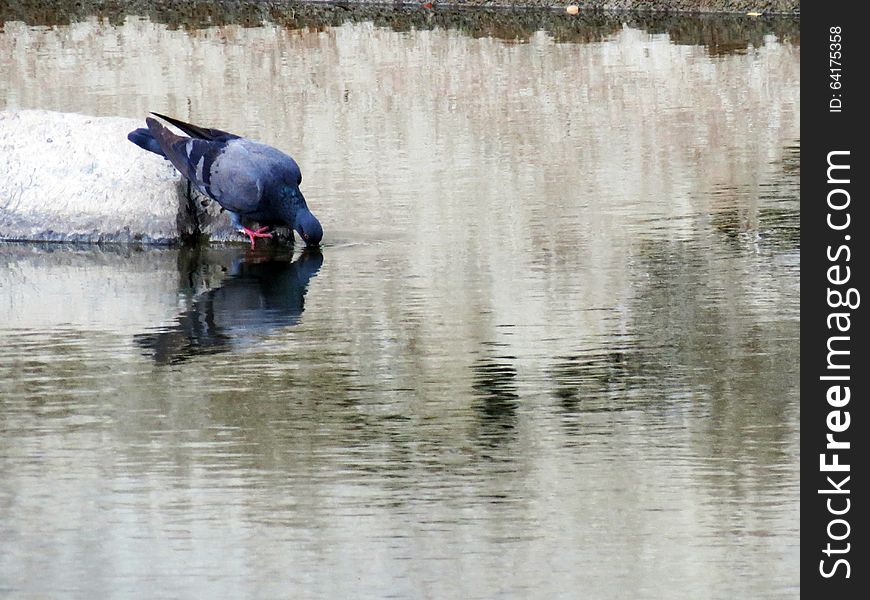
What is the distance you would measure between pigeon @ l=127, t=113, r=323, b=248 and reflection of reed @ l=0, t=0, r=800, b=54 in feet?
33.6

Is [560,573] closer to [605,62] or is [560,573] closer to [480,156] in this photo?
[480,156]

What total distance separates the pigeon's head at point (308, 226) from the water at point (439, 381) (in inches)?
5.2

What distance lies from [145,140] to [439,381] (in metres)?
3.23

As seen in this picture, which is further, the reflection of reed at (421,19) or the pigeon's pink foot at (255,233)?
the reflection of reed at (421,19)

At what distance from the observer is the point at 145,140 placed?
30.9 feet

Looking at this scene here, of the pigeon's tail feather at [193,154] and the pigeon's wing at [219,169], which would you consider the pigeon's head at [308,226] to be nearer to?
the pigeon's wing at [219,169]

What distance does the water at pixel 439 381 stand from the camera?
16.6ft

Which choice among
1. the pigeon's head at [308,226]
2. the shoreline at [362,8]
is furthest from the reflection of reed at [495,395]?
the shoreline at [362,8]

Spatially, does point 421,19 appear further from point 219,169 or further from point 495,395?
point 495,395

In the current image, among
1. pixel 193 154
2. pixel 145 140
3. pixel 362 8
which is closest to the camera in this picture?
pixel 193 154

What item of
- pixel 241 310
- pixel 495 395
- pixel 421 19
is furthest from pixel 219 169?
pixel 421 19

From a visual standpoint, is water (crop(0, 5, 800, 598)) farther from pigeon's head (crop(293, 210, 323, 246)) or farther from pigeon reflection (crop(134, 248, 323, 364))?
pigeon's head (crop(293, 210, 323, 246))

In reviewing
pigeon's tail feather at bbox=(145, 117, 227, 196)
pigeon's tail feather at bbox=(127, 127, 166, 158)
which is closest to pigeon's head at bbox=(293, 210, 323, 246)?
pigeon's tail feather at bbox=(145, 117, 227, 196)
